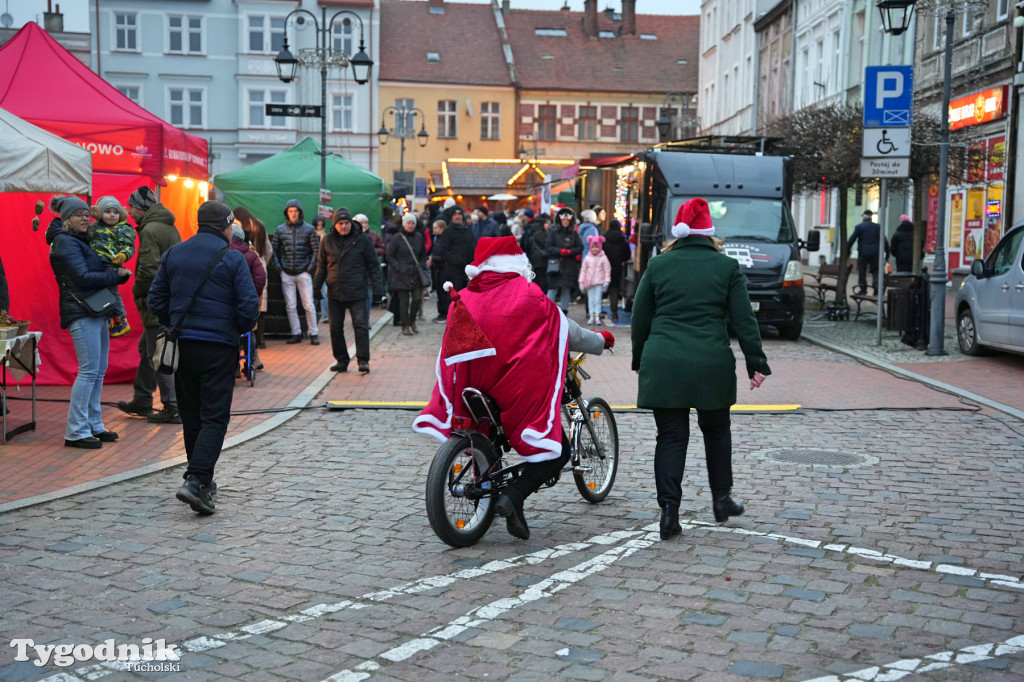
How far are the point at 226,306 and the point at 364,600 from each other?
2.60m

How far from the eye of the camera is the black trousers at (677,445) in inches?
261

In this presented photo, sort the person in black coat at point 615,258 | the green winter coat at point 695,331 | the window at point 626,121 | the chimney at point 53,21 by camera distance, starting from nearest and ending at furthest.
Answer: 1. the green winter coat at point 695,331
2. the person in black coat at point 615,258
3. the chimney at point 53,21
4. the window at point 626,121

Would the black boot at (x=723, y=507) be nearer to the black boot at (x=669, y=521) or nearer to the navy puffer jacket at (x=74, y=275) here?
the black boot at (x=669, y=521)

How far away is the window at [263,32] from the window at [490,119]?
12.8 meters

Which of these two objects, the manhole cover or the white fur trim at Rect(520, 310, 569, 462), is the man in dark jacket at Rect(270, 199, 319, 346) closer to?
the manhole cover

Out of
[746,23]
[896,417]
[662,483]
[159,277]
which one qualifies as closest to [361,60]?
[896,417]

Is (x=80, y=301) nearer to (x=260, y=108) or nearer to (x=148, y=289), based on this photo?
(x=148, y=289)

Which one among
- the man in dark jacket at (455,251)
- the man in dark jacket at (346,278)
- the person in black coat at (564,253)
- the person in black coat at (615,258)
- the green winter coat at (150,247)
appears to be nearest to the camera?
the green winter coat at (150,247)

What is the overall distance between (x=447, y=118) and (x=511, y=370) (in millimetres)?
63662

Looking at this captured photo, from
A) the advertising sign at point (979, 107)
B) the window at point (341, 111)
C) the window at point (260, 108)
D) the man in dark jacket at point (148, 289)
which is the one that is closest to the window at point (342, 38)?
the window at point (341, 111)

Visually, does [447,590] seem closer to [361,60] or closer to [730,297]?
[730,297]

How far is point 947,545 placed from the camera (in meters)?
6.51

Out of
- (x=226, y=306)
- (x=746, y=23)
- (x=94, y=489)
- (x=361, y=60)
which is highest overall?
(x=746, y=23)

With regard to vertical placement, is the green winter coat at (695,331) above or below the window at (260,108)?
below
